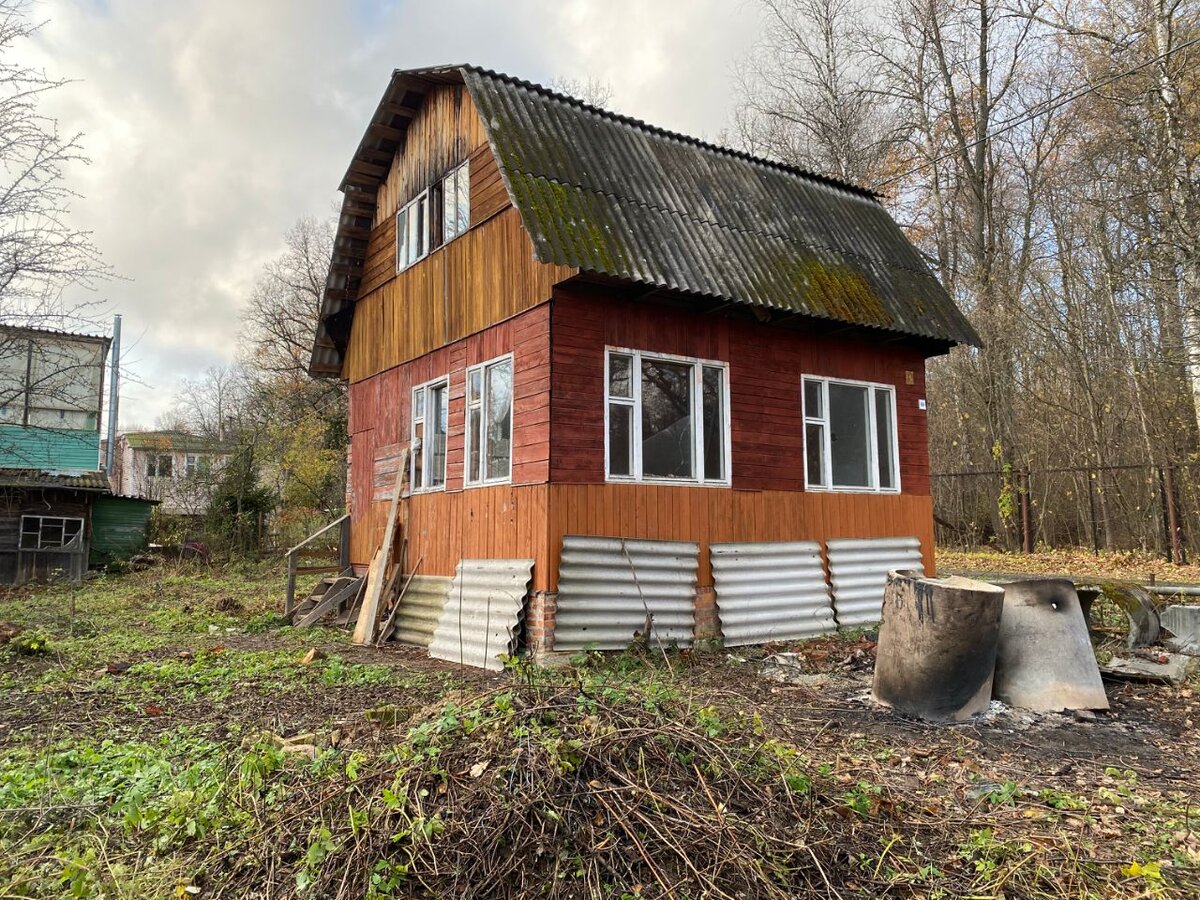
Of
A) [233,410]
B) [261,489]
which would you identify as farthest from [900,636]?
[233,410]

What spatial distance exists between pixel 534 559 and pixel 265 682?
9.85 feet

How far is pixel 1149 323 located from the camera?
2088cm

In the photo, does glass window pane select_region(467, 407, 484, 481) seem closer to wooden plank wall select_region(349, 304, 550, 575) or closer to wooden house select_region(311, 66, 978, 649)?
wooden house select_region(311, 66, 978, 649)

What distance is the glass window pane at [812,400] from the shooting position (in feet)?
37.8

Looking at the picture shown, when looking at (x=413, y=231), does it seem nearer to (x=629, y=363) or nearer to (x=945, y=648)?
(x=629, y=363)

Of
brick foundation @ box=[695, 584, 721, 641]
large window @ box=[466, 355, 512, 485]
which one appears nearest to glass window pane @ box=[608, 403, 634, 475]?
large window @ box=[466, 355, 512, 485]

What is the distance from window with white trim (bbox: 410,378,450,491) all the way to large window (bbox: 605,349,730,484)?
2.97 metres

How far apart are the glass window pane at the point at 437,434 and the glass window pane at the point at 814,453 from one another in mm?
5096

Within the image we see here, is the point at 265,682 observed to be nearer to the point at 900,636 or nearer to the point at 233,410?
the point at 900,636

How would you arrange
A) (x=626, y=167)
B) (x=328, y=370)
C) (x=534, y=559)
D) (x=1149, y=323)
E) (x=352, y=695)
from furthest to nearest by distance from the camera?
1. (x=1149, y=323)
2. (x=328, y=370)
3. (x=626, y=167)
4. (x=534, y=559)
5. (x=352, y=695)

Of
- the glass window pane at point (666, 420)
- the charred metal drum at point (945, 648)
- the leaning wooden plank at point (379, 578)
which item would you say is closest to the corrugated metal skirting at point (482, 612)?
the leaning wooden plank at point (379, 578)

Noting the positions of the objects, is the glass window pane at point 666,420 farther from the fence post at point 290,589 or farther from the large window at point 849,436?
the fence post at point 290,589

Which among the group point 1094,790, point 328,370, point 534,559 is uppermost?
point 328,370

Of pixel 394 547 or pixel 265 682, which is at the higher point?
pixel 394 547
